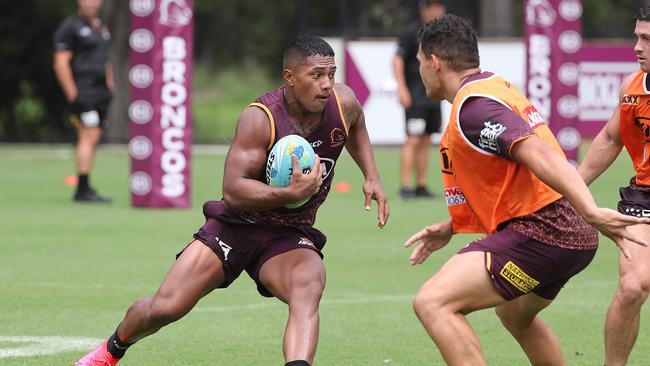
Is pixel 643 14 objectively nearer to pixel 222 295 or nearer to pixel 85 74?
pixel 222 295

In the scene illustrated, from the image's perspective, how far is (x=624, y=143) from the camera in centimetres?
782

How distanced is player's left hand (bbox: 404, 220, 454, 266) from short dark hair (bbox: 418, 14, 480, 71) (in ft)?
2.57

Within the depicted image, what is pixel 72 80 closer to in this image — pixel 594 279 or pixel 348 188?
pixel 348 188

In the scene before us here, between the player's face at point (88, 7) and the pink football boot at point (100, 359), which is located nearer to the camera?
the pink football boot at point (100, 359)

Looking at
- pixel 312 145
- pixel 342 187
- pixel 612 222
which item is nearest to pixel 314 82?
pixel 312 145

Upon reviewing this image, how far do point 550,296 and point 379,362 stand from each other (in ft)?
5.13

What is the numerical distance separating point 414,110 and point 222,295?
260 inches

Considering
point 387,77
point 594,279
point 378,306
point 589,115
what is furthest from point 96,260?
point 589,115

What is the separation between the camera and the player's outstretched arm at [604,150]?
771 cm

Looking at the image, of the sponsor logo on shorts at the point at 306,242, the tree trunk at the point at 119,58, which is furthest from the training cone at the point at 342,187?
the tree trunk at the point at 119,58

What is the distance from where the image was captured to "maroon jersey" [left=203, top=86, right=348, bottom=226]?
7008mm

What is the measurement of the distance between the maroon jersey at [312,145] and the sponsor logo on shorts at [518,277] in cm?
125

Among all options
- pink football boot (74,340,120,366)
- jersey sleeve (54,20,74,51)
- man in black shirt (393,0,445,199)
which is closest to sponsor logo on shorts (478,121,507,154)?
pink football boot (74,340,120,366)

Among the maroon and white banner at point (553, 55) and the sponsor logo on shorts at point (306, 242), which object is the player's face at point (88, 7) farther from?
the sponsor logo on shorts at point (306, 242)
